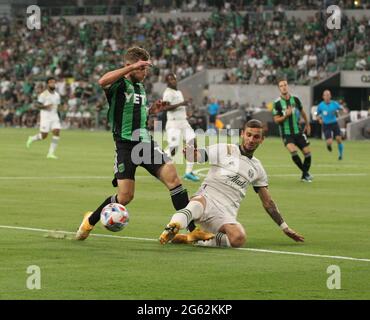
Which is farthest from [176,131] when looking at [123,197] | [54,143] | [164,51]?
[164,51]

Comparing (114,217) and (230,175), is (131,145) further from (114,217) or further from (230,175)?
(230,175)

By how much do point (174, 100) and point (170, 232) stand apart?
14.5 meters

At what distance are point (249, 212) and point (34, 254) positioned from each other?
671 cm

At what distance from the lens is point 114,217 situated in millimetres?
14109

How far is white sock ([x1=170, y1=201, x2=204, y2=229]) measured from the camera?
13703 millimetres

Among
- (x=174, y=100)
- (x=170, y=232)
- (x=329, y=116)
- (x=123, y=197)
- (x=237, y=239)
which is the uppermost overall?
(x=123, y=197)

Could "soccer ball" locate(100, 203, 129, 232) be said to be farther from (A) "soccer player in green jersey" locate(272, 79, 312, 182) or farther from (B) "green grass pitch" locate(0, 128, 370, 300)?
(A) "soccer player in green jersey" locate(272, 79, 312, 182)

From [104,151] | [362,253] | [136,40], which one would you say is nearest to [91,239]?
[362,253]

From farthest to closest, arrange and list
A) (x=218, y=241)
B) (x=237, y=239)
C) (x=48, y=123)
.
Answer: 1. (x=48, y=123)
2. (x=218, y=241)
3. (x=237, y=239)

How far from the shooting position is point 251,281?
450 inches

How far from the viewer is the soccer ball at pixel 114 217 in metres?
14.1

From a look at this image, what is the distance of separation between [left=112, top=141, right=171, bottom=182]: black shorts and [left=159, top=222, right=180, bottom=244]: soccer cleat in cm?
119
